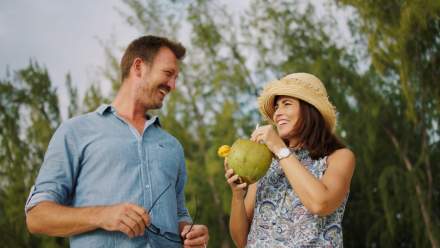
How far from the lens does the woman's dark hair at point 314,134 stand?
9.10 feet

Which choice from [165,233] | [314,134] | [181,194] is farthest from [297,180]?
[181,194]

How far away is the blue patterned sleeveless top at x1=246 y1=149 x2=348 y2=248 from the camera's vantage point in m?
2.58

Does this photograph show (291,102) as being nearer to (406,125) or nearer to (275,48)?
(406,125)

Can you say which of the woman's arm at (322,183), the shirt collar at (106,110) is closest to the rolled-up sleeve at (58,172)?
the shirt collar at (106,110)

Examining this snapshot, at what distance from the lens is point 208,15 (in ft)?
49.7

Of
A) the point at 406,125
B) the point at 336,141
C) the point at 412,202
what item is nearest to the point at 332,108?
the point at 336,141

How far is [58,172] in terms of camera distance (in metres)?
2.55

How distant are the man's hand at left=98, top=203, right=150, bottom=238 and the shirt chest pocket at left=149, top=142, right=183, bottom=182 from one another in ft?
1.44

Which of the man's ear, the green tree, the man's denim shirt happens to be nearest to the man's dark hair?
the man's ear

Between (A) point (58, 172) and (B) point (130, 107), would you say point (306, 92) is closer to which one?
(B) point (130, 107)

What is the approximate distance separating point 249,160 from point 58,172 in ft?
2.92

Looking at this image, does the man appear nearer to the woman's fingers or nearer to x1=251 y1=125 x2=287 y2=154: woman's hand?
the woman's fingers

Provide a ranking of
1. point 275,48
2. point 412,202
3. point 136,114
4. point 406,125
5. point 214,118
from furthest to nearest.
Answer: point 214,118 → point 275,48 → point 406,125 → point 412,202 → point 136,114

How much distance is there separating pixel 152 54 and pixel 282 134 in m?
0.87
